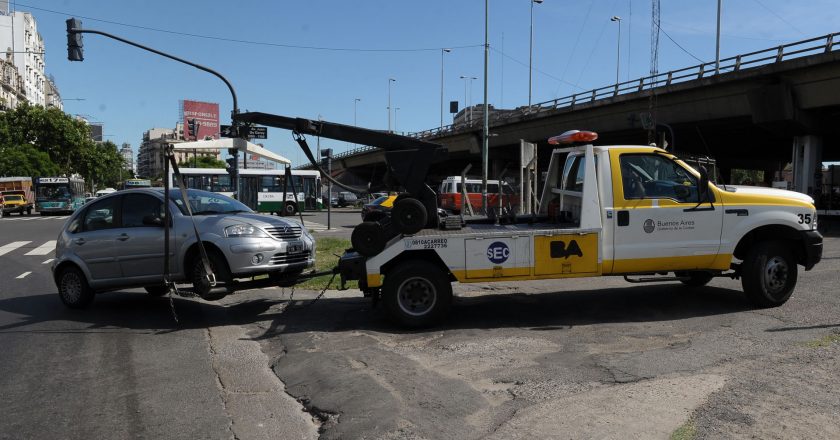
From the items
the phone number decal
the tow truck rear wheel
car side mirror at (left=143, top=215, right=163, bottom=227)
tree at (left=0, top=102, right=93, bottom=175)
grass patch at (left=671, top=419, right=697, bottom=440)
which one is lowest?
grass patch at (left=671, top=419, right=697, bottom=440)

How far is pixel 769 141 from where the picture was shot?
39.6 metres

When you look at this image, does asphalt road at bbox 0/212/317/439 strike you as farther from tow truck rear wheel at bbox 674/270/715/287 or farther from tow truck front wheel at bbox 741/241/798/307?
tow truck rear wheel at bbox 674/270/715/287

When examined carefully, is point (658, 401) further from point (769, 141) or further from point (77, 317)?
point (769, 141)

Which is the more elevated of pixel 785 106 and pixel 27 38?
pixel 27 38

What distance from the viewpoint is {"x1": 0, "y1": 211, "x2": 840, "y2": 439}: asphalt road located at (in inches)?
165

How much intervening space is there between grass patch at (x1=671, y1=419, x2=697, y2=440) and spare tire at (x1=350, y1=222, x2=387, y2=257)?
3735 mm

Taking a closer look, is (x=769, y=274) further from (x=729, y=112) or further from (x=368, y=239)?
(x=729, y=112)

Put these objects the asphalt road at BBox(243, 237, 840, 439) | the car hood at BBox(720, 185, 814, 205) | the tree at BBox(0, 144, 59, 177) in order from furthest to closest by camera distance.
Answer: the tree at BBox(0, 144, 59, 177), the car hood at BBox(720, 185, 814, 205), the asphalt road at BBox(243, 237, 840, 439)

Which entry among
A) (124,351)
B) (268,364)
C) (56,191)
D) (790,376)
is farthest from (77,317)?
(56,191)

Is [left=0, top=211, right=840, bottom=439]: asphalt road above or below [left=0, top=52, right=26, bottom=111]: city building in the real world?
below

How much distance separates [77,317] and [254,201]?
30.7 metres

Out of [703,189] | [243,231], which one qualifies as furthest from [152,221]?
[703,189]

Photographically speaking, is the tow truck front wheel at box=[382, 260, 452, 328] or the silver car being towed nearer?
the tow truck front wheel at box=[382, 260, 452, 328]

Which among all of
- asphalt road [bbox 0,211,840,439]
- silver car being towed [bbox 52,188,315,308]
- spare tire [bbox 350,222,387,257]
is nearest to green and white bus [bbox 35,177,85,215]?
asphalt road [bbox 0,211,840,439]
